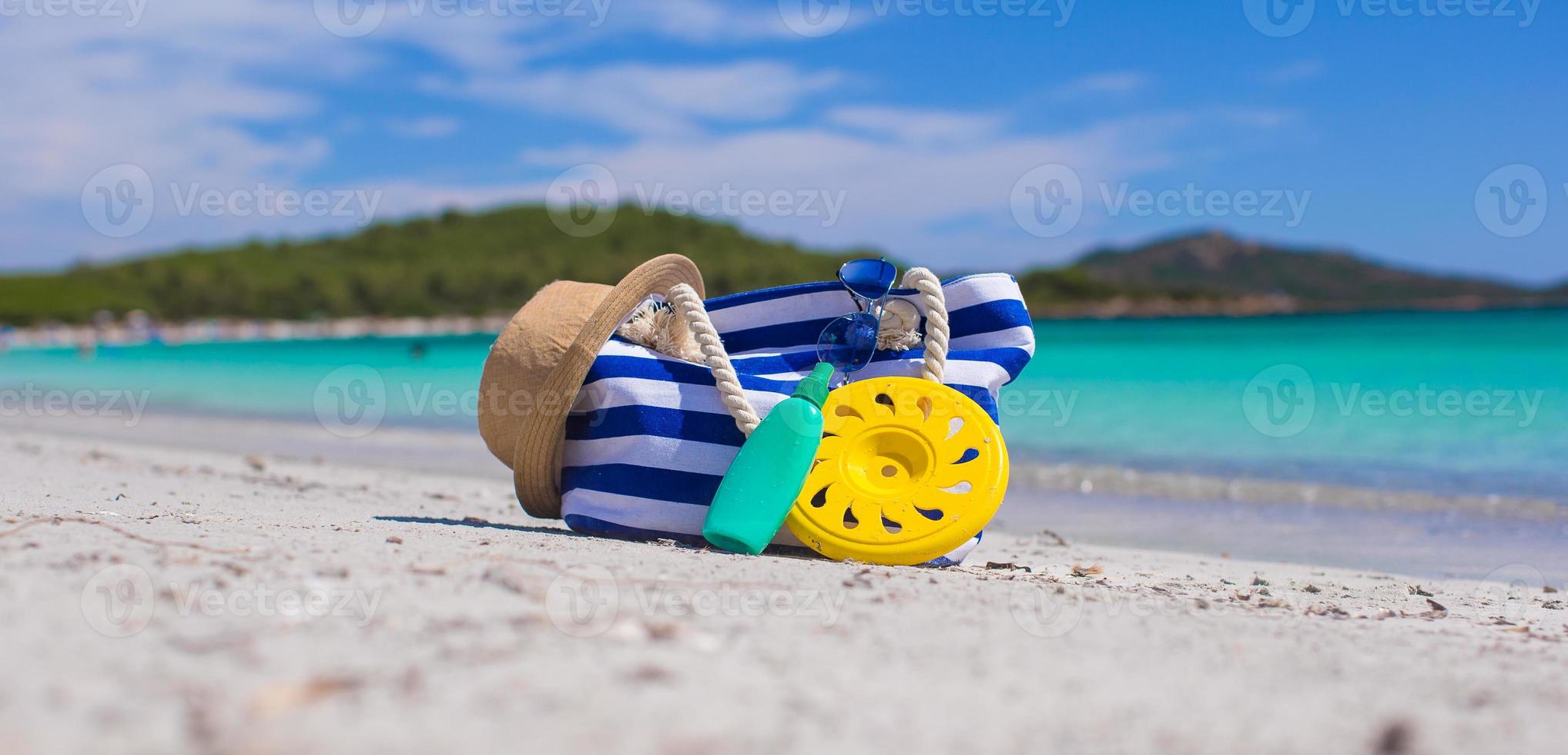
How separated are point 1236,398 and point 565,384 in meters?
11.8

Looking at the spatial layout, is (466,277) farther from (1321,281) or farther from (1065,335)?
(1321,281)

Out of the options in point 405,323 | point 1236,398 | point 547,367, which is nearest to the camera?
point 547,367

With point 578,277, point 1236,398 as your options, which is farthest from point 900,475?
point 578,277

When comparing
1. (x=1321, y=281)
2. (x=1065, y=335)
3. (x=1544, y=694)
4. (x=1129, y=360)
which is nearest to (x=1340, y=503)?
(x=1544, y=694)

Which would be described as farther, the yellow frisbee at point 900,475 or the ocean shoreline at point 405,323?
the ocean shoreline at point 405,323

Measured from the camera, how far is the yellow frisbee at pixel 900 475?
3348mm

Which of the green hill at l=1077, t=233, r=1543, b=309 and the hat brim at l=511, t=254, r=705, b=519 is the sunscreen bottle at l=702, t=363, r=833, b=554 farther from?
the green hill at l=1077, t=233, r=1543, b=309

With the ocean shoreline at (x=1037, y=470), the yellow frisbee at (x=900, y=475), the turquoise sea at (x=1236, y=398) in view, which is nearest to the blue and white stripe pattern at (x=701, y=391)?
the yellow frisbee at (x=900, y=475)

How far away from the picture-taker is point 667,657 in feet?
6.56

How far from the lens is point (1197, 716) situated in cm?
191

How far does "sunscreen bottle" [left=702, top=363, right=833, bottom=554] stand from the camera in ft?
10.8

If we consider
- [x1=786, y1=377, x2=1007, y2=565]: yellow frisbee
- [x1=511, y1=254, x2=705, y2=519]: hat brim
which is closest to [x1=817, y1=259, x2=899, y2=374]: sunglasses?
[x1=786, y1=377, x2=1007, y2=565]: yellow frisbee

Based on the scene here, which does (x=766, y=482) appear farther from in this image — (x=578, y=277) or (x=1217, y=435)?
(x=578, y=277)

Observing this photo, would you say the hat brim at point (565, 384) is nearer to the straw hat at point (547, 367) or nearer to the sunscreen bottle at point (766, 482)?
the straw hat at point (547, 367)
